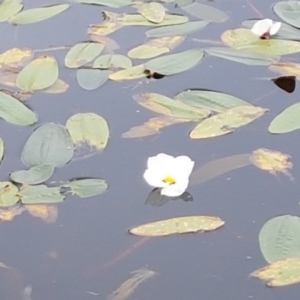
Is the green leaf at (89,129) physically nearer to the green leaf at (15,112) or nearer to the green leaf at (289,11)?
the green leaf at (15,112)

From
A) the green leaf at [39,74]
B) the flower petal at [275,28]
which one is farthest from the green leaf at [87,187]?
the flower petal at [275,28]

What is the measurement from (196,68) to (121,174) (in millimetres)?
330

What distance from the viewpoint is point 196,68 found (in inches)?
57.8

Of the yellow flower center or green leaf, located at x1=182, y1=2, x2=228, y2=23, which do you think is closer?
the yellow flower center

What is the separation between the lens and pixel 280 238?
110 centimetres

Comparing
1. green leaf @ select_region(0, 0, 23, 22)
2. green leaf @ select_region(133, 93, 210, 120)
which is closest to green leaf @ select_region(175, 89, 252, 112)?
green leaf @ select_region(133, 93, 210, 120)

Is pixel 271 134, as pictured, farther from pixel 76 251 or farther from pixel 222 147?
pixel 76 251

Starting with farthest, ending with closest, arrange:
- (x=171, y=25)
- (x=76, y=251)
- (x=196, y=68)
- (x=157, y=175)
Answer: (x=171, y=25) → (x=196, y=68) → (x=157, y=175) → (x=76, y=251)

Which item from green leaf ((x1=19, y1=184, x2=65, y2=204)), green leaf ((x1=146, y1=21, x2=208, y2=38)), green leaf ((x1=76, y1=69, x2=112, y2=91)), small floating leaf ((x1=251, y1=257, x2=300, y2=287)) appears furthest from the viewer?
green leaf ((x1=146, y1=21, x2=208, y2=38))

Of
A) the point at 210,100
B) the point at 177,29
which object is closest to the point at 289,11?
the point at 177,29

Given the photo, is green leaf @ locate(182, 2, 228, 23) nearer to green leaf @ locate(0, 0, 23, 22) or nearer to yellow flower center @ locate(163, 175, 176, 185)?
green leaf @ locate(0, 0, 23, 22)

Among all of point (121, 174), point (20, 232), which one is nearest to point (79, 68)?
point (121, 174)

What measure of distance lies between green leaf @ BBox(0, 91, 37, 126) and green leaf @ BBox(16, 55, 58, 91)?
0.15ft

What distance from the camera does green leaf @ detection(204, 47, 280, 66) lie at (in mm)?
1477
